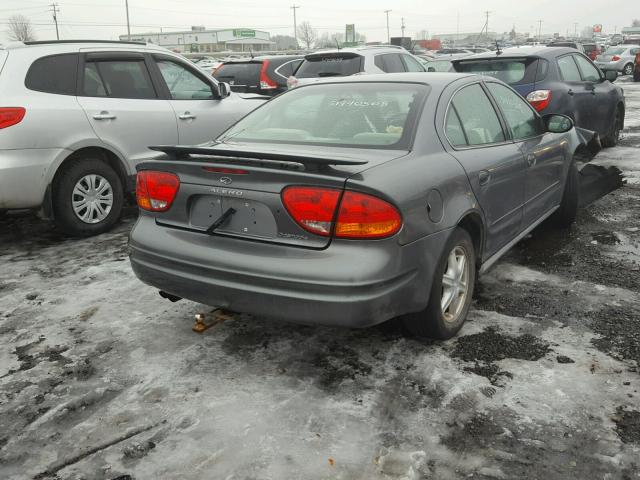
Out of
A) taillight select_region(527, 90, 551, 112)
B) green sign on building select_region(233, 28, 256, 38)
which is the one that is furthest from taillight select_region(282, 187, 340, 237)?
green sign on building select_region(233, 28, 256, 38)

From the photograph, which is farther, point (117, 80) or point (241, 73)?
point (241, 73)

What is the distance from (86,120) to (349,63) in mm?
5392

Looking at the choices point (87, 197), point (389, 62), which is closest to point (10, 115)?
point (87, 197)

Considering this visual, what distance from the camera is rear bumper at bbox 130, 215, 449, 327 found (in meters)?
2.84

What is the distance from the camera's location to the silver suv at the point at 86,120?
5242 millimetres

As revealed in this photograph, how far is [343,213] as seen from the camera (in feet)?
9.30

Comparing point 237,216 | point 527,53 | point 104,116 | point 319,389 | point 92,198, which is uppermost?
point 527,53

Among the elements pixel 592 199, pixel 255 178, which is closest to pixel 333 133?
pixel 255 178

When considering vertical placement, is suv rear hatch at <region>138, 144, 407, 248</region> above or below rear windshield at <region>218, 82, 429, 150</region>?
below

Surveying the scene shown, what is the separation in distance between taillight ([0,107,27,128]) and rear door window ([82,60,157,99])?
75cm

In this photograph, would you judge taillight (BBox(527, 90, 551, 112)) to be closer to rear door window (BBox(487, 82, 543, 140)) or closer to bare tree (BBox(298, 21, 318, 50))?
rear door window (BBox(487, 82, 543, 140))

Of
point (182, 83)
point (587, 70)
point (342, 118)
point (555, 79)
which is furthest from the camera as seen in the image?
point (587, 70)

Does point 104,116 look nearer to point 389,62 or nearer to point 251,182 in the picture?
point 251,182

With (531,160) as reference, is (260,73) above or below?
above
